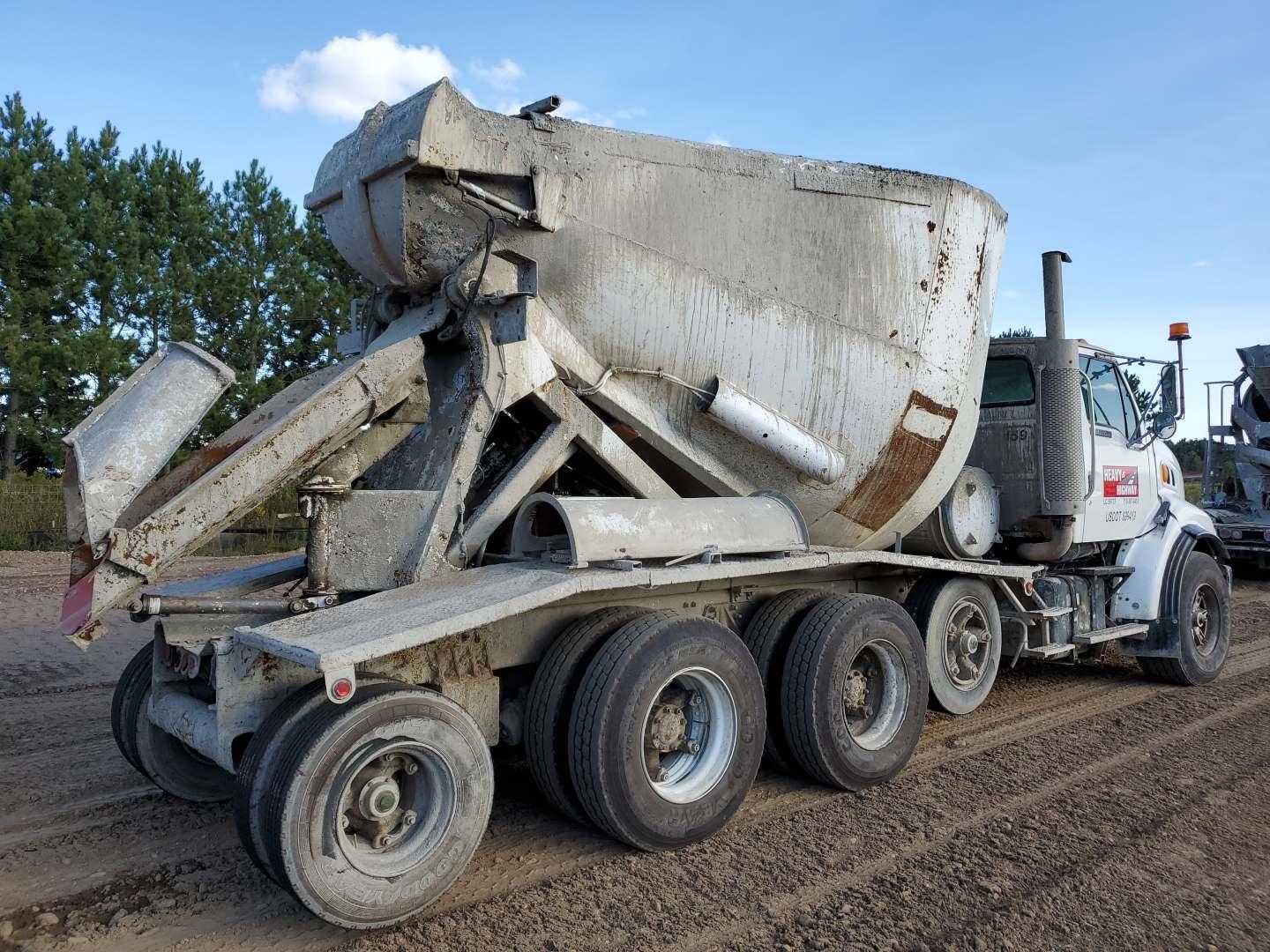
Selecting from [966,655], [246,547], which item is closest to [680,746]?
[966,655]

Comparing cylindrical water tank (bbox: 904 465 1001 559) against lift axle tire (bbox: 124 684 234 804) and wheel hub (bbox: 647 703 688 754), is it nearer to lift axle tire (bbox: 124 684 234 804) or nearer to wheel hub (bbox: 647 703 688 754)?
wheel hub (bbox: 647 703 688 754)

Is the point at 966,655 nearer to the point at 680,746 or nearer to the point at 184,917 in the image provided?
the point at 680,746

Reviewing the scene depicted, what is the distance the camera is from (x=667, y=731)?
435 cm

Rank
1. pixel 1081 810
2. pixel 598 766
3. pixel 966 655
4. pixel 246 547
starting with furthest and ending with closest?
pixel 246 547 < pixel 966 655 < pixel 1081 810 < pixel 598 766

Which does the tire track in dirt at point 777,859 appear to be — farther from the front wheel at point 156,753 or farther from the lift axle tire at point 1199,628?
the lift axle tire at point 1199,628

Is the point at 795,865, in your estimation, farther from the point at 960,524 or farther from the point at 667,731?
the point at 960,524

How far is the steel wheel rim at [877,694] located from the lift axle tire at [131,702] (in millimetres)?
3585

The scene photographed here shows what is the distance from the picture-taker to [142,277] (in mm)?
21516

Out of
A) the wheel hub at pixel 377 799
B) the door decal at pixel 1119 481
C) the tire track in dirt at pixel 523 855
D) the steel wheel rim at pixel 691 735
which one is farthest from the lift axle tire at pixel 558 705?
the door decal at pixel 1119 481

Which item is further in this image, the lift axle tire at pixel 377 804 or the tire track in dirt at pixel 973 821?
the tire track in dirt at pixel 973 821

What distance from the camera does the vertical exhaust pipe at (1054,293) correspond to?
727cm

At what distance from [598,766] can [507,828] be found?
0.81m

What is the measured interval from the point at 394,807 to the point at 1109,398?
6.68m

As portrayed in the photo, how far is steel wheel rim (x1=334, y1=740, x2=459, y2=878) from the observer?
3430 mm
